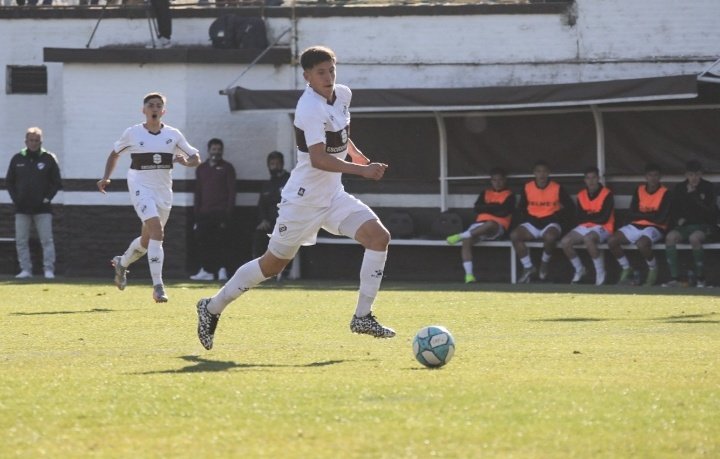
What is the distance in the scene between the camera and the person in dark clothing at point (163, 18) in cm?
2353

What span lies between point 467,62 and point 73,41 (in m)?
6.91

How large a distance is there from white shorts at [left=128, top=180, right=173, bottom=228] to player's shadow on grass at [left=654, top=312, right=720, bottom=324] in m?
5.92

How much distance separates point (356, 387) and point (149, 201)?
8.56m

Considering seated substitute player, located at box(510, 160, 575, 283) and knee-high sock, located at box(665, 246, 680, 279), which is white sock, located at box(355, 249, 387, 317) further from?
seated substitute player, located at box(510, 160, 575, 283)

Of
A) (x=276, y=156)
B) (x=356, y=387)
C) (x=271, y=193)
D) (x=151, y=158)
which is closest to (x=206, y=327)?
(x=356, y=387)

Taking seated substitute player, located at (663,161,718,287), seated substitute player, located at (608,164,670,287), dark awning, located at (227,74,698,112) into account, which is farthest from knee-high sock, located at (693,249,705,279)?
dark awning, located at (227,74,698,112)

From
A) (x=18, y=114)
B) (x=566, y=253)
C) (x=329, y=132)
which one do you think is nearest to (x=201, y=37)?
(x=18, y=114)

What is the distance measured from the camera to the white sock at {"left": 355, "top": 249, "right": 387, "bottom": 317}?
10320 mm

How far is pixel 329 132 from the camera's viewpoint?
10320mm

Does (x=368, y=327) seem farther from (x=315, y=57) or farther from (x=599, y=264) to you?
(x=599, y=264)

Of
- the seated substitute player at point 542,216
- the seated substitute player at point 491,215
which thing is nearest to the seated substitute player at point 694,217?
the seated substitute player at point 542,216

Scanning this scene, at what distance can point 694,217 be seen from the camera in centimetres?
1975

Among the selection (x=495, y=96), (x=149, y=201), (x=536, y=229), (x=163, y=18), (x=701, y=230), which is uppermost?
(x=163, y=18)

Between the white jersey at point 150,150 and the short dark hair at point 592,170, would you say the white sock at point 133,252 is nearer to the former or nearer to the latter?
the white jersey at point 150,150
